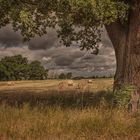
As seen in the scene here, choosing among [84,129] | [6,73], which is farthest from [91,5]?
[6,73]

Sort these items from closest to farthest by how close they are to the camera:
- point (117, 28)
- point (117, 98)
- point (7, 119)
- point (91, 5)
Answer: point (7, 119) → point (91, 5) → point (117, 98) → point (117, 28)

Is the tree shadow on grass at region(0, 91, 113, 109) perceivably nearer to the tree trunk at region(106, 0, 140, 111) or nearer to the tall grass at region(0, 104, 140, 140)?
the tree trunk at region(106, 0, 140, 111)

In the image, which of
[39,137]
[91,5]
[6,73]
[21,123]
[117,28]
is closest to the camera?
[39,137]

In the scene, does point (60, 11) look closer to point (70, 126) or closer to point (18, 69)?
point (70, 126)

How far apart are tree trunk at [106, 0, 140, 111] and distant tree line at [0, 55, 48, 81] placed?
303 feet

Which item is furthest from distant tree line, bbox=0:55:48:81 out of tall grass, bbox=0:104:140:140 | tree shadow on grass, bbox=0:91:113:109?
tall grass, bbox=0:104:140:140

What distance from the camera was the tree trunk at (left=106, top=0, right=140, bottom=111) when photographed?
58.8 feet

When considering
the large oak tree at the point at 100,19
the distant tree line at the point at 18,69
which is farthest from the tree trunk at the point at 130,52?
the distant tree line at the point at 18,69

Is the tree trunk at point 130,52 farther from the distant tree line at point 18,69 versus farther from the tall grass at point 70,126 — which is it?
the distant tree line at point 18,69

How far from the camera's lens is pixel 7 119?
1407 cm

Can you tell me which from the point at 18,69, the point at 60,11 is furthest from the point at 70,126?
the point at 18,69

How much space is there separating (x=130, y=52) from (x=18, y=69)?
321ft

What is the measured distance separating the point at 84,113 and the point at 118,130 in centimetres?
246

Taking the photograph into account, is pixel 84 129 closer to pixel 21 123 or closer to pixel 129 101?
pixel 21 123
